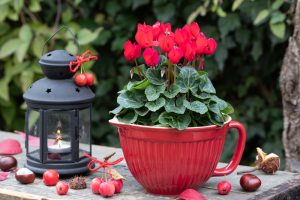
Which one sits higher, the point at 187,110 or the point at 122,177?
the point at 187,110

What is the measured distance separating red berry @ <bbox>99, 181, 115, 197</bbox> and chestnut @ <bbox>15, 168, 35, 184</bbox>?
21cm

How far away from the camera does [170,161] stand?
1.70 meters

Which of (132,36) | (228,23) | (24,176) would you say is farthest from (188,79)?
(132,36)

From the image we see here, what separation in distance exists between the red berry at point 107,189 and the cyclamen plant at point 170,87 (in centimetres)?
15

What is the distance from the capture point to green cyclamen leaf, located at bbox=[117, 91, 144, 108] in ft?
5.62

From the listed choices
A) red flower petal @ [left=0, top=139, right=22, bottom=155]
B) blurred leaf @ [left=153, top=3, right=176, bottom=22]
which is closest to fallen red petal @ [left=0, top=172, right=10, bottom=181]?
red flower petal @ [left=0, top=139, right=22, bottom=155]

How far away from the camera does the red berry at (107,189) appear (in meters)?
1.74

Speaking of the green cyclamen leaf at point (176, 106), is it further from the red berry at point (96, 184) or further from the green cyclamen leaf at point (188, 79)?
the red berry at point (96, 184)

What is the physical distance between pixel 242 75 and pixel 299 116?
0.83 m

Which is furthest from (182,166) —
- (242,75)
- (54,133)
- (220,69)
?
(242,75)

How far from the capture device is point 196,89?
1.71 meters

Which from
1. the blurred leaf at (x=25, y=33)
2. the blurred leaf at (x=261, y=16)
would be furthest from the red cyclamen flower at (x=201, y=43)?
the blurred leaf at (x=25, y=33)

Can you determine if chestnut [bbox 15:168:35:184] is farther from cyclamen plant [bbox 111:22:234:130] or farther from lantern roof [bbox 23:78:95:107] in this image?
cyclamen plant [bbox 111:22:234:130]

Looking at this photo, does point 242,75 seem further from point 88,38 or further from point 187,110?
point 187,110
